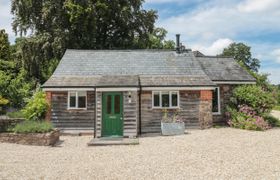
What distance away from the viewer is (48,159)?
1110 centimetres

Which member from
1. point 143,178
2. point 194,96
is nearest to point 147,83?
point 194,96

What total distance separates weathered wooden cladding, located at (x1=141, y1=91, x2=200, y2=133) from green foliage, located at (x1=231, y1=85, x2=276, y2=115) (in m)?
3.30

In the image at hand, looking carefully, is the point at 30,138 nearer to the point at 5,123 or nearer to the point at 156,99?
the point at 5,123

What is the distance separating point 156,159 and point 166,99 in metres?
7.87

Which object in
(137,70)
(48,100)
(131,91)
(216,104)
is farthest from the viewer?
(216,104)

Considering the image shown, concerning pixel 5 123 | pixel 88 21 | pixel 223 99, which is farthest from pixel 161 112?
pixel 88 21

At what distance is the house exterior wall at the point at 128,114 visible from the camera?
1683cm

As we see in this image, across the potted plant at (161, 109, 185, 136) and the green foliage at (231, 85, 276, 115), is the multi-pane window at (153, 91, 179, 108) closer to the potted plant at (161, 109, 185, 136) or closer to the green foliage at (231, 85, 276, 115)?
the potted plant at (161, 109, 185, 136)

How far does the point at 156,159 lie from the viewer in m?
11.0

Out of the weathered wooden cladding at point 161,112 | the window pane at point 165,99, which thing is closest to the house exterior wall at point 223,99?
the weathered wooden cladding at point 161,112

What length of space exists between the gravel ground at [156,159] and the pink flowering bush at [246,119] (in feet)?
8.36

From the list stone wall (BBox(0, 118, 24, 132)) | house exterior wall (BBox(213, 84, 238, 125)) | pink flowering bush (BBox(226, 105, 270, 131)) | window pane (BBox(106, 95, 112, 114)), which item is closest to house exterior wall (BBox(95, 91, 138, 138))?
window pane (BBox(106, 95, 112, 114))

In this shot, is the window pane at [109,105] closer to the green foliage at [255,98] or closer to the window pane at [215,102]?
the window pane at [215,102]

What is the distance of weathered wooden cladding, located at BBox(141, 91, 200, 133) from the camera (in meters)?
18.3
